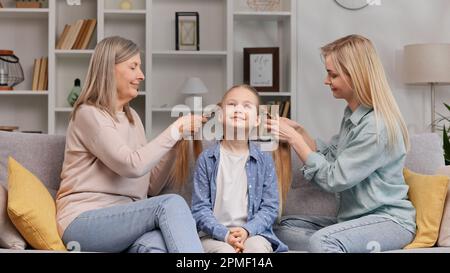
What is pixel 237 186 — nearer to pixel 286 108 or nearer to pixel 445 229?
pixel 445 229

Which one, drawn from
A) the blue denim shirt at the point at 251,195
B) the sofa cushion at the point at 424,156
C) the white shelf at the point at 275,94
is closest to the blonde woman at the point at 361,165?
the blue denim shirt at the point at 251,195

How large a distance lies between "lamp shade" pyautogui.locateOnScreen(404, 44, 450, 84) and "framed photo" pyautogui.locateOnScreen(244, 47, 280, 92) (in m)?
0.91

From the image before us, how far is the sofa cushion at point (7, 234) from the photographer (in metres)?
2.03

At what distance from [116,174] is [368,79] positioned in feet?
2.75

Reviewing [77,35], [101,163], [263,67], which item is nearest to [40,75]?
[77,35]

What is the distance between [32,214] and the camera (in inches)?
78.7

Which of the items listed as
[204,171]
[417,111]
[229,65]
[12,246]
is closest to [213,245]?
[204,171]

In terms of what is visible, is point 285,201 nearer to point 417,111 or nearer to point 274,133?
point 274,133

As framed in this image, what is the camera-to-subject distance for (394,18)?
5109 millimetres

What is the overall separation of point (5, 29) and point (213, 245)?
3.55 m

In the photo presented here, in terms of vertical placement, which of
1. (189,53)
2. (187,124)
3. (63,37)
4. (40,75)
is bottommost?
(187,124)

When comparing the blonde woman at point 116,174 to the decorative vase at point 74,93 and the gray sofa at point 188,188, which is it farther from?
the decorative vase at point 74,93
